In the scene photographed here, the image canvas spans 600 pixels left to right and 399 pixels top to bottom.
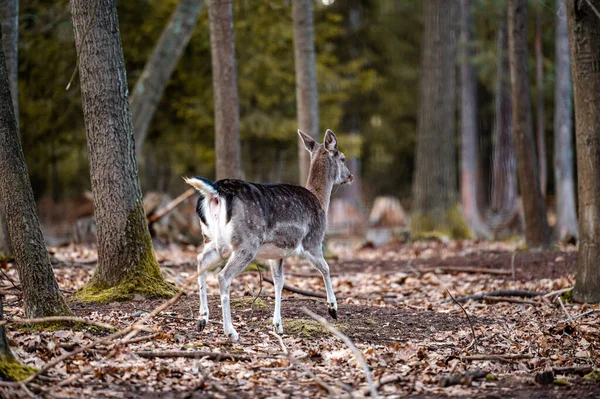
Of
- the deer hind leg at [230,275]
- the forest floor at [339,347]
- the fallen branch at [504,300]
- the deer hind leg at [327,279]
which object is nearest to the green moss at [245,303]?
the forest floor at [339,347]

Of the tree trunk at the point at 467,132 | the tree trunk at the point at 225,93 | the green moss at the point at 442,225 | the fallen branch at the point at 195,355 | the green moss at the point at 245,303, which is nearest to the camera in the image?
the fallen branch at the point at 195,355

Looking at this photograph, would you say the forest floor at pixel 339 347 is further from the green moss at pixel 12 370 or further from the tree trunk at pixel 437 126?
the tree trunk at pixel 437 126

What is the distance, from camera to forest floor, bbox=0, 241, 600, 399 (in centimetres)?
617

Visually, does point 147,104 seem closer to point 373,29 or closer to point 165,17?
point 165,17

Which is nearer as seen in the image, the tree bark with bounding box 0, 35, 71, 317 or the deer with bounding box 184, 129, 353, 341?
the tree bark with bounding box 0, 35, 71, 317

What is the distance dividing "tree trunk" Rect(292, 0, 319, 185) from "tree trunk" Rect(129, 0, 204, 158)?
2.60 meters

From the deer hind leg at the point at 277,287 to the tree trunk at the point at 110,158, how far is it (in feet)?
4.93

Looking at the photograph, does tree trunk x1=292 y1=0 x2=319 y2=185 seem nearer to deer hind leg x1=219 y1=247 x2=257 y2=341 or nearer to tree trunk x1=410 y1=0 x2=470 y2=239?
tree trunk x1=410 y1=0 x2=470 y2=239

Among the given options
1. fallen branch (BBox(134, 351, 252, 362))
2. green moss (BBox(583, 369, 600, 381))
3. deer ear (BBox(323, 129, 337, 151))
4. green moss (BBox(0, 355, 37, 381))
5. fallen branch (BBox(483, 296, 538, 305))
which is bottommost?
green moss (BBox(583, 369, 600, 381))

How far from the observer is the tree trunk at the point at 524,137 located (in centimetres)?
1515

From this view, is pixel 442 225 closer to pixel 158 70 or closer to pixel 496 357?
pixel 158 70

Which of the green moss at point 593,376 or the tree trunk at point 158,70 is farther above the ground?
the tree trunk at point 158,70

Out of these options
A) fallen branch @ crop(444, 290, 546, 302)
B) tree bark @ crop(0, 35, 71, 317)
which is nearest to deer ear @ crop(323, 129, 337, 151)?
fallen branch @ crop(444, 290, 546, 302)

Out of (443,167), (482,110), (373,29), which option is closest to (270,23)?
(443,167)
